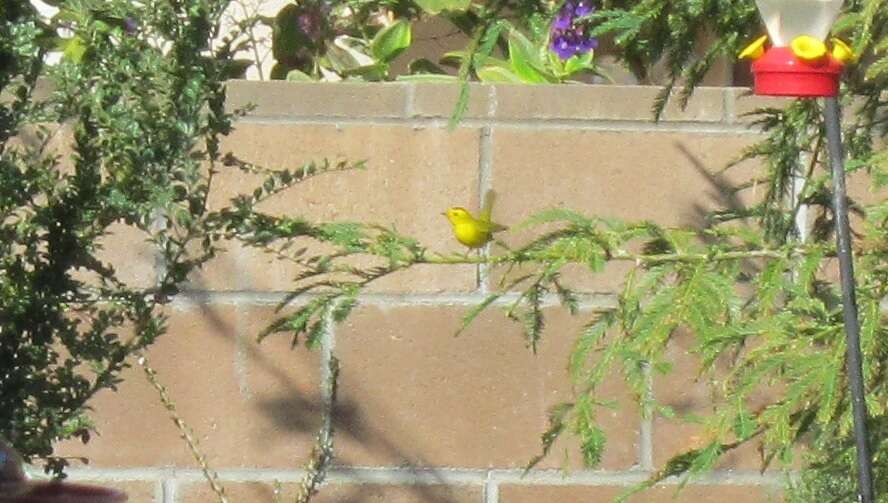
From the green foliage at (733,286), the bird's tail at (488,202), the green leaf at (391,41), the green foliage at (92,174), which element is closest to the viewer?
the green foliage at (92,174)

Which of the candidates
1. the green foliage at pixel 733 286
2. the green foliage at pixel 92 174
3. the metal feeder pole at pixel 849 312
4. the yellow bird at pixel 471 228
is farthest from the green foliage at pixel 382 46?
the metal feeder pole at pixel 849 312

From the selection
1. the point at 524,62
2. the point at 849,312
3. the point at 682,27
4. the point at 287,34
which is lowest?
the point at 849,312

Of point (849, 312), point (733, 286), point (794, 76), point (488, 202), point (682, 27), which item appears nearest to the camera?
point (794, 76)

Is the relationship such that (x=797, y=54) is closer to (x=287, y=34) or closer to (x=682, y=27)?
(x=682, y=27)

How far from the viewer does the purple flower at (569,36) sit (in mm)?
2750

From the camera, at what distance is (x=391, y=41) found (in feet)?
9.77

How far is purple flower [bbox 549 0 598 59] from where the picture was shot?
275 centimetres

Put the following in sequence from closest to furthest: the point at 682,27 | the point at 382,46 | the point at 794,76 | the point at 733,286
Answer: the point at 794,76 → the point at 733,286 → the point at 682,27 → the point at 382,46

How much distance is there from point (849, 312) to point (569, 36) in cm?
133

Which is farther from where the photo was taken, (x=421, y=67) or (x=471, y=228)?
(x=421, y=67)

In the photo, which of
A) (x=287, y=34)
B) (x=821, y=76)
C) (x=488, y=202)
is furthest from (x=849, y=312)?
(x=287, y=34)

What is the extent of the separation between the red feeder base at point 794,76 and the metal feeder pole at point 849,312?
2.9 inches

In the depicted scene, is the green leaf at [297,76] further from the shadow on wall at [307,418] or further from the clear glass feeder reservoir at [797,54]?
the clear glass feeder reservoir at [797,54]

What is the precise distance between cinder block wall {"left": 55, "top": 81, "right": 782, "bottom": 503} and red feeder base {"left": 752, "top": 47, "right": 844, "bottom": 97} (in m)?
1.11
